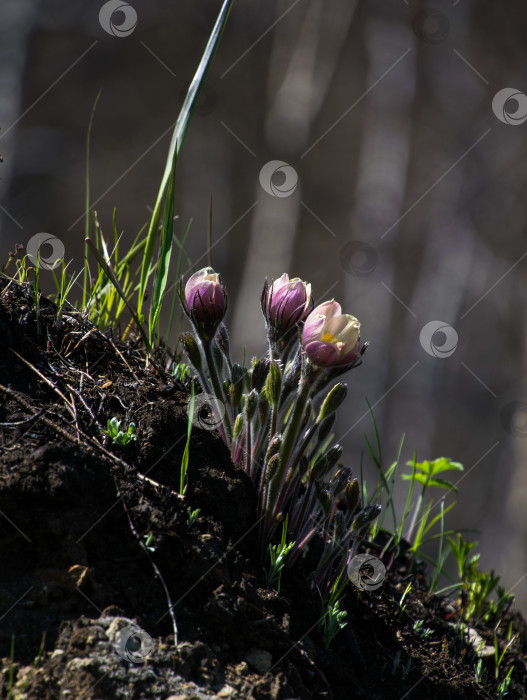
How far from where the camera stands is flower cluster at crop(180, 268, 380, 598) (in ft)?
3.82

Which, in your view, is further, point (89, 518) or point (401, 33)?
point (401, 33)

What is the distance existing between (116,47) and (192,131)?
1.99 meters

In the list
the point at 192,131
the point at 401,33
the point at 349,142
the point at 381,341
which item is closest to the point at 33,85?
the point at 192,131

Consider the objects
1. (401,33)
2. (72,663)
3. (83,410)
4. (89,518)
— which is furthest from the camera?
(401,33)

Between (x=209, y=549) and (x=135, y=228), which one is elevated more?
(x=135, y=228)

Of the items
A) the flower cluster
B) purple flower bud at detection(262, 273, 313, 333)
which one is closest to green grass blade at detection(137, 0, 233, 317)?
the flower cluster

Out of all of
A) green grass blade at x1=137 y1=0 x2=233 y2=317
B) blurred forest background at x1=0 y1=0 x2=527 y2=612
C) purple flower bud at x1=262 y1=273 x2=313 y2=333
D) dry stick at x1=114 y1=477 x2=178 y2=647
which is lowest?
dry stick at x1=114 y1=477 x2=178 y2=647

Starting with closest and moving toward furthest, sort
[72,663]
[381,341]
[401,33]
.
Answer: [72,663] → [381,341] → [401,33]

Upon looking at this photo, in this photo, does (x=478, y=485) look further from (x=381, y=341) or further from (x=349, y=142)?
(x=349, y=142)

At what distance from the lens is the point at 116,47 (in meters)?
9.96

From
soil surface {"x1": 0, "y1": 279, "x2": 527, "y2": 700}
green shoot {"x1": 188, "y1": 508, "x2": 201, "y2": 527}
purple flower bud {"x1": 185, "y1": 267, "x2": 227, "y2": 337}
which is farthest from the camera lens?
purple flower bud {"x1": 185, "y1": 267, "x2": 227, "y2": 337}

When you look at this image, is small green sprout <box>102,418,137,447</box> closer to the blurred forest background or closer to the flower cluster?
the flower cluster

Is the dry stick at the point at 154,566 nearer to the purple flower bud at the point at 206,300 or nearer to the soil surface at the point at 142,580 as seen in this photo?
the soil surface at the point at 142,580

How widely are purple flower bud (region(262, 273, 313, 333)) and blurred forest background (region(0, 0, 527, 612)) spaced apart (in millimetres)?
6452
